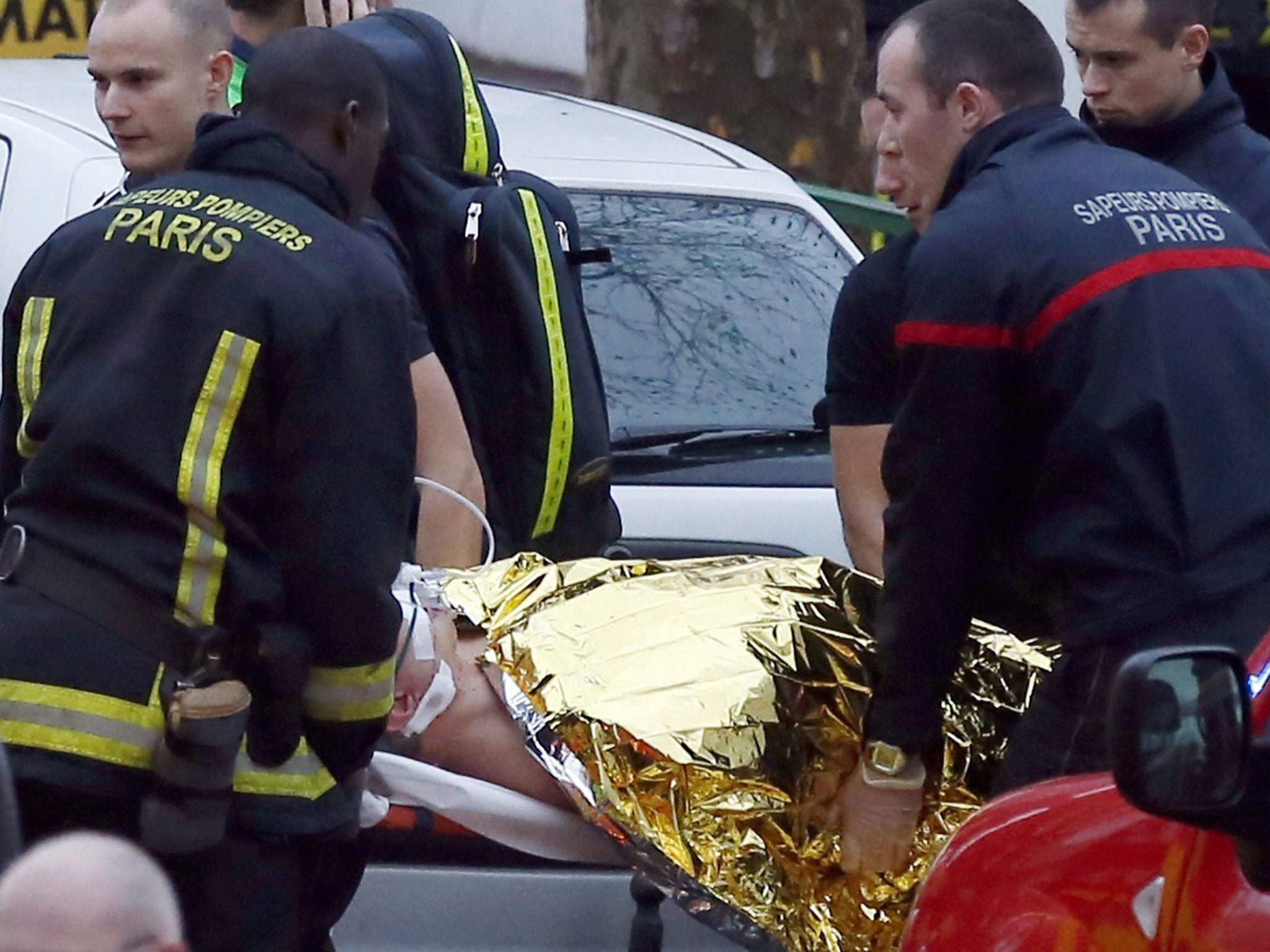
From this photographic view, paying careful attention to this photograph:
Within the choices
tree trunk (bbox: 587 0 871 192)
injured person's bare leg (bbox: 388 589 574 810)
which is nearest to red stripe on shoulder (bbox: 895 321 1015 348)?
injured person's bare leg (bbox: 388 589 574 810)

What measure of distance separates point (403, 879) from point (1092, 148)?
1.57 m

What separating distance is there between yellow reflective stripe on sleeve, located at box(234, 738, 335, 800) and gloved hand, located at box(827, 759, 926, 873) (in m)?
0.76

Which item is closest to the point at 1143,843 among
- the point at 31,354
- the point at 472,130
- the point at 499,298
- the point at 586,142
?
the point at 31,354

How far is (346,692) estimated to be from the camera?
3211 mm

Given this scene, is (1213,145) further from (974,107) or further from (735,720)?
(735,720)

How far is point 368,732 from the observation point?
129 inches

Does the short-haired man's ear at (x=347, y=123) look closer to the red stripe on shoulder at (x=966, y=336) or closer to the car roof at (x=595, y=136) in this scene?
the red stripe on shoulder at (x=966, y=336)

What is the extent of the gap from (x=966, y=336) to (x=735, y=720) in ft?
2.54

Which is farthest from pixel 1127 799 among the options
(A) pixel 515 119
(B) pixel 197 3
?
(A) pixel 515 119

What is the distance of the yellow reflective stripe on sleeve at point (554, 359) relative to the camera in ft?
13.8

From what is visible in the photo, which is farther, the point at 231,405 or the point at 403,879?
the point at 403,879

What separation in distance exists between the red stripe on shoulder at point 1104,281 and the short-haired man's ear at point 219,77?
1356 mm

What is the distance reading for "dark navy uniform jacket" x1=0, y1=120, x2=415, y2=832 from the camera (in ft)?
10.2

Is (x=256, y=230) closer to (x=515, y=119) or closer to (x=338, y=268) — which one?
(x=338, y=268)
